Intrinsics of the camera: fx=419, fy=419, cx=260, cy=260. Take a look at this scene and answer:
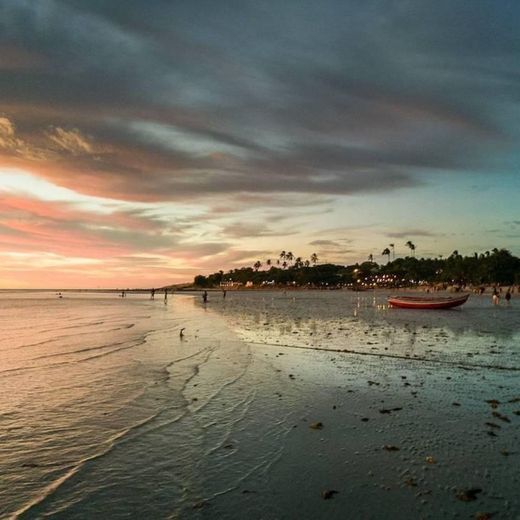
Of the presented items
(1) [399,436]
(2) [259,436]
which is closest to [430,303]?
(1) [399,436]

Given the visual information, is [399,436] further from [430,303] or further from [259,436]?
[430,303]

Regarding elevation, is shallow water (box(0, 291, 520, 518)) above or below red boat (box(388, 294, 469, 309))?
below

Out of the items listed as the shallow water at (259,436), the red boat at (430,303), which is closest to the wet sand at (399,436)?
the shallow water at (259,436)

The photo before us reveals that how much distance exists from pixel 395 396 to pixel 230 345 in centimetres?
1593

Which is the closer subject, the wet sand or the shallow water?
the wet sand

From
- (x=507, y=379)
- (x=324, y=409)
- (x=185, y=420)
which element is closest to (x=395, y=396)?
(x=324, y=409)

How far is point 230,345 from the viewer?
95.2 feet

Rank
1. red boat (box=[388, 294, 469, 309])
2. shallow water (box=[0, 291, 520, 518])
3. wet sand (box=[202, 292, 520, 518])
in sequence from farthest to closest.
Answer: red boat (box=[388, 294, 469, 309]) → shallow water (box=[0, 291, 520, 518]) → wet sand (box=[202, 292, 520, 518])

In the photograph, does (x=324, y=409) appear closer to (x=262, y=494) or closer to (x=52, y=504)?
(x=262, y=494)

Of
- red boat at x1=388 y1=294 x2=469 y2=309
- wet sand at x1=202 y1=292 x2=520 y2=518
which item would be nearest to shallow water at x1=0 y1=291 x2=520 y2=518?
wet sand at x1=202 y1=292 x2=520 y2=518

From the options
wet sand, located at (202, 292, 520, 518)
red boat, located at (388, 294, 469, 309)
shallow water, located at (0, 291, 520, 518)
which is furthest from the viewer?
red boat, located at (388, 294, 469, 309)

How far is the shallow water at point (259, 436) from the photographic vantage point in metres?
7.64

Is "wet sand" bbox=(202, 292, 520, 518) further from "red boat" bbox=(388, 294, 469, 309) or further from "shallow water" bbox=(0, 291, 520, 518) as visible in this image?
"red boat" bbox=(388, 294, 469, 309)

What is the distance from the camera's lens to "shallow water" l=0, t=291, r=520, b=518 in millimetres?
7637
